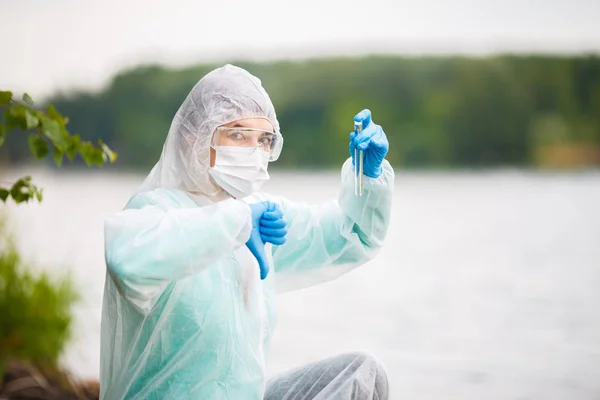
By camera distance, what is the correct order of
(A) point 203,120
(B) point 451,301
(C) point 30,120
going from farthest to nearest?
(B) point 451,301, (C) point 30,120, (A) point 203,120

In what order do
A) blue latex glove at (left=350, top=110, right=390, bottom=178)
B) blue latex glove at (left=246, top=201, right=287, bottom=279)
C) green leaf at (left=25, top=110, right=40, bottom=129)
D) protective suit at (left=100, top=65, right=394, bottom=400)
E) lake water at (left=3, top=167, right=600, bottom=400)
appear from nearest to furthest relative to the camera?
protective suit at (left=100, top=65, right=394, bottom=400)
blue latex glove at (left=246, top=201, right=287, bottom=279)
blue latex glove at (left=350, top=110, right=390, bottom=178)
green leaf at (left=25, top=110, right=40, bottom=129)
lake water at (left=3, top=167, right=600, bottom=400)

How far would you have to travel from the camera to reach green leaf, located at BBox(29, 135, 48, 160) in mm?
2014

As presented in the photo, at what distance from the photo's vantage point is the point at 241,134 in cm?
183

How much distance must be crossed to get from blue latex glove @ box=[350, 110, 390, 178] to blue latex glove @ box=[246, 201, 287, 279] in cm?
26

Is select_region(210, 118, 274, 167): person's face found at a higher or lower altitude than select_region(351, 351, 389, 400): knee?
higher

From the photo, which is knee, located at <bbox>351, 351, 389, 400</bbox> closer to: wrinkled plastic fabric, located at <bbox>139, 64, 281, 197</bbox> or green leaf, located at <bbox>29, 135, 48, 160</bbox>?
wrinkled plastic fabric, located at <bbox>139, 64, 281, 197</bbox>

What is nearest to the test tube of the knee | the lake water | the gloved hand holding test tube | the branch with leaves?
the gloved hand holding test tube

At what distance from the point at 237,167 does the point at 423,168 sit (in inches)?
565

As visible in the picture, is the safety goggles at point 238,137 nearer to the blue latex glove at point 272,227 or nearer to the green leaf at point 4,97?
the blue latex glove at point 272,227

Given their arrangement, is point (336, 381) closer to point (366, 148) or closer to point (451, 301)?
point (366, 148)

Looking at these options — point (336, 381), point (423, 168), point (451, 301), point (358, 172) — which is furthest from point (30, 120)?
point (423, 168)

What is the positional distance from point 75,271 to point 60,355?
41cm

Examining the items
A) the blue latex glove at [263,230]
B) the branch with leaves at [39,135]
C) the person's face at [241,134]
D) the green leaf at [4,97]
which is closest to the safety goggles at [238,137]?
the person's face at [241,134]

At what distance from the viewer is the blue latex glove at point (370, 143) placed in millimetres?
1799
